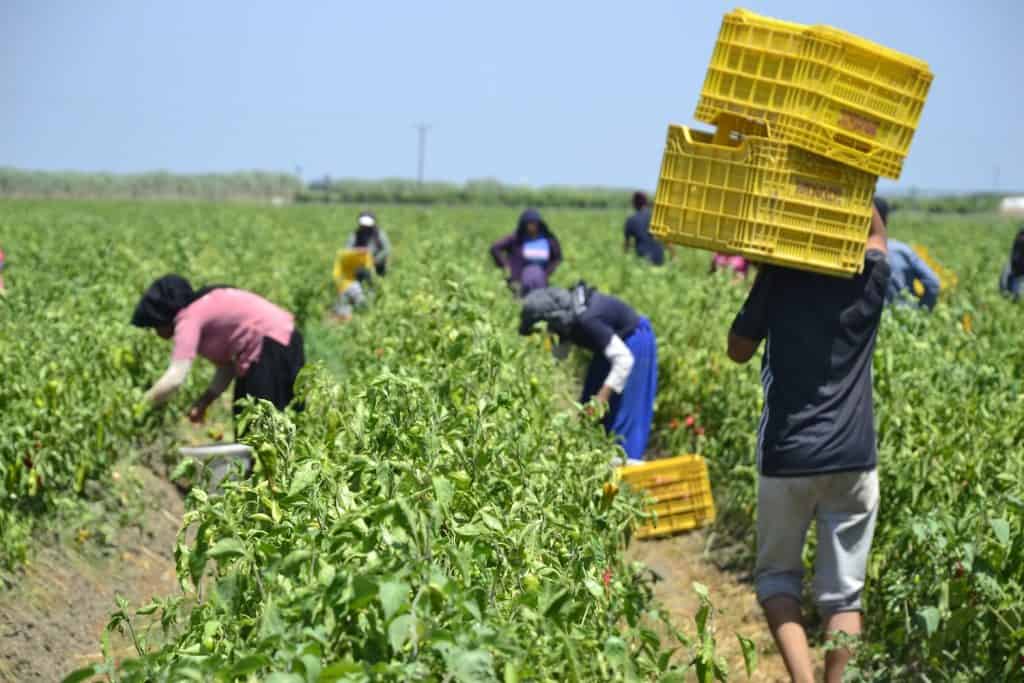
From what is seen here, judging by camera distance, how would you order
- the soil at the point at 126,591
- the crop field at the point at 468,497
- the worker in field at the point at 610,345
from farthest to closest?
the worker in field at the point at 610,345, the soil at the point at 126,591, the crop field at the point at 468,497

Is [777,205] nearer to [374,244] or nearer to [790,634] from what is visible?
[790,634]

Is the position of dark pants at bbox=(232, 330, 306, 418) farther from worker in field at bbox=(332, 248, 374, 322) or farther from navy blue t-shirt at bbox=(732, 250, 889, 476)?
worker in field at bbox=(332, 248, 374, 322)

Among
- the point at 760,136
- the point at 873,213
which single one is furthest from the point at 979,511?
the point at 760,136

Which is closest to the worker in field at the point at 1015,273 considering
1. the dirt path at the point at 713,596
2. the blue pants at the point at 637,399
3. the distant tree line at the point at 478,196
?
the blue pants at the point at 637,399

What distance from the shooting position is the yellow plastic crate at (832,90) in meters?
3.88

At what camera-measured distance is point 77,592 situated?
544cm

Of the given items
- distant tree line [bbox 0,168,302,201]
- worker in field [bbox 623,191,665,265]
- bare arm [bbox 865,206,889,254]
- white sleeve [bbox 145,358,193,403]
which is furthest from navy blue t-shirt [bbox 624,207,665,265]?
distant tree line [bbox 0,168,302,201]

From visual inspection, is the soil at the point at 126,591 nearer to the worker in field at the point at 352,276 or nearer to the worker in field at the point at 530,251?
the worker in field at the point at 530,251

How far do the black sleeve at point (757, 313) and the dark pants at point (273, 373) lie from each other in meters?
2.39

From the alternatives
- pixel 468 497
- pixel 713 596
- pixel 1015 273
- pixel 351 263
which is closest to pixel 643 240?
pixel 351 263

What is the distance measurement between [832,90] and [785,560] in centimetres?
155

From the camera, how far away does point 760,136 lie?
397cm

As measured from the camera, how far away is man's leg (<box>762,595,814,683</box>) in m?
3.93

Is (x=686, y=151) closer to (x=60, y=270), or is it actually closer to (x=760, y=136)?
(x=760, y=136)
